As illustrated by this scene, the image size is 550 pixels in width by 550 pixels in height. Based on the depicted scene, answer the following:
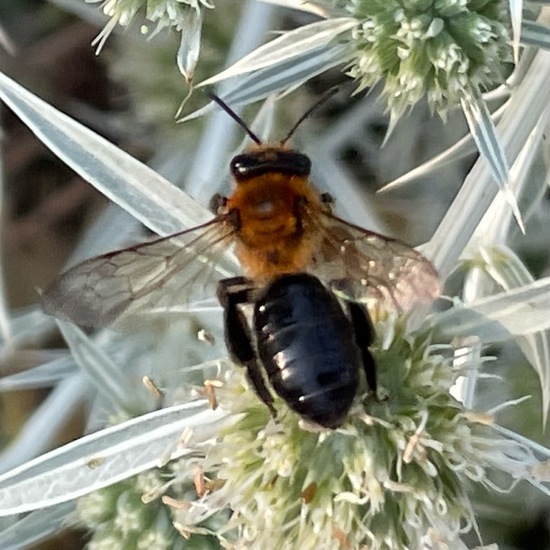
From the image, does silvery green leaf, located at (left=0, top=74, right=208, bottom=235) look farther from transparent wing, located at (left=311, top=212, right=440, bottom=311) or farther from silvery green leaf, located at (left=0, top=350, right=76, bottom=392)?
silvery green leaf, located at (left=0, top=350, right=76, bottom=392)

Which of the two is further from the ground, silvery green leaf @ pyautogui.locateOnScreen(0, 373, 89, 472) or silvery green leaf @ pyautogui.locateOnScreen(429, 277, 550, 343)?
silvery green leaf @ pyautogui.locateOnScreen(429, 277, 550, 343)

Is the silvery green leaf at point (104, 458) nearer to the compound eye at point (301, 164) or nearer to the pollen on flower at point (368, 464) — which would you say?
the pollen on flower at point (368, 464)

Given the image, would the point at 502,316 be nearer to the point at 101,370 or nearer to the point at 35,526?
the point at 101,370

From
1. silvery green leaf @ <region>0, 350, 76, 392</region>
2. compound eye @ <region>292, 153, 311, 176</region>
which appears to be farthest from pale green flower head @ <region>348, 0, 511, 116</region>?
silvery green leaf @ <region>0, 350, 76, 392</region>

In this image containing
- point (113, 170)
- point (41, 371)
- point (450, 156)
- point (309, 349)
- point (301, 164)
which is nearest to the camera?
point (309, 349)

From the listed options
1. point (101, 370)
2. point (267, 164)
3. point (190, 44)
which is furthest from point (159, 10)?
point (101, 370)

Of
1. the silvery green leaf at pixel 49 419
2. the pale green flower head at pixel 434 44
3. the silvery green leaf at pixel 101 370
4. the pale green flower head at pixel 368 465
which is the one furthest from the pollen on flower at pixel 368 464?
the silvery green leaf at pixel 49 419
